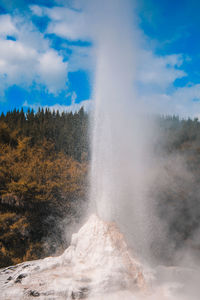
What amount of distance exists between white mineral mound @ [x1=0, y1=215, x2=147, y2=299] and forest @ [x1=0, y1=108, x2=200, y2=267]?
19.3 feet

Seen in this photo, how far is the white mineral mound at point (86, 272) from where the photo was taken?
15.3 ft

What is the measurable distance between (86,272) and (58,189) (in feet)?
30.3

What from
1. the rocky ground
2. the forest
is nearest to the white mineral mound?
the rocky ground

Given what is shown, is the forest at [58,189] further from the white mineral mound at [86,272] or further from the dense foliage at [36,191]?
the white mineral mound at [86,272]

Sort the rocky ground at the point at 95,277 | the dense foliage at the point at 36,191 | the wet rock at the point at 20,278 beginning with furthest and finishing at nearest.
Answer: the dense foliage at the point at 36,191 < the wet rock at the point at 20,278 < the rocky ground at the point at 95,277

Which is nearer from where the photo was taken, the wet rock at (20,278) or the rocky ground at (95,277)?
the rocky ground at (95,277)

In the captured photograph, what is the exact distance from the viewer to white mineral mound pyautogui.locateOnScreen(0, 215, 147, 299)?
466cm

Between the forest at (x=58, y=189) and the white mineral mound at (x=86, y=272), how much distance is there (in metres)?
5.87

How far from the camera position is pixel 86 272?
5012mm

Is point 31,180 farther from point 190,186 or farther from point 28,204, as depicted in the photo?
point 190,186

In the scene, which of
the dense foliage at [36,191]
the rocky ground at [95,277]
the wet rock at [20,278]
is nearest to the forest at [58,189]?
the dense foliage at [36,191]

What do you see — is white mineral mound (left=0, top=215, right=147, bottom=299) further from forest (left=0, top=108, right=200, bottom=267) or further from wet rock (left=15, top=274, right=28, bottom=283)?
forest (left=0, top=108, right=200, bottom=267)

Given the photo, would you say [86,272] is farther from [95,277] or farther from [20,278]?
[20,278]

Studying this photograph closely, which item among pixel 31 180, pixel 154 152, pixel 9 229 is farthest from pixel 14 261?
pixel 154 152
